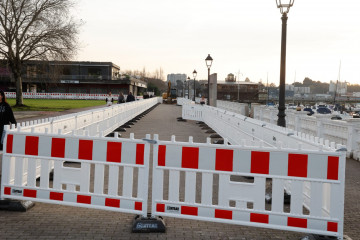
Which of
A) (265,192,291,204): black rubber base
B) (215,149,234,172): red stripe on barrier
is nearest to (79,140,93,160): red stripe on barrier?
(215,149,234,172): red stripe on barrier

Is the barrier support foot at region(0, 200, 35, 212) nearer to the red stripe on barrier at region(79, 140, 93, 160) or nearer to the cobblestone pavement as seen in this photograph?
the cobblestone pavement

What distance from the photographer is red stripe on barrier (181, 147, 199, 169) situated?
514 centimetres

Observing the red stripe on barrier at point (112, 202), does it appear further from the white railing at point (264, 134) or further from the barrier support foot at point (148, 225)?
the white railing at point (264, 134)

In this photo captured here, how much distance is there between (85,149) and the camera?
221 inches

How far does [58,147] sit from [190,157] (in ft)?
6.60

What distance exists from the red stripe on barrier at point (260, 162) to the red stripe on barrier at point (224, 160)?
0.28m

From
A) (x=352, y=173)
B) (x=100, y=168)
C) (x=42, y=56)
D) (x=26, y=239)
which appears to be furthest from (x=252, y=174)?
(x=42, y=56)

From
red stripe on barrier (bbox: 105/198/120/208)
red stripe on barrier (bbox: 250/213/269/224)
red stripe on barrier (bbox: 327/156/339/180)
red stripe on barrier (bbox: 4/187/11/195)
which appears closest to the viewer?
red stripe on barrier (bbox: 327/156/339/180)

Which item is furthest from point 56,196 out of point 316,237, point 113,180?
point 316,237

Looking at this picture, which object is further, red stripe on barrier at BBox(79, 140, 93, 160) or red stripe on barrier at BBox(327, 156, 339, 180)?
red stripe on barrier at BBox(79, 140, 93, 160)

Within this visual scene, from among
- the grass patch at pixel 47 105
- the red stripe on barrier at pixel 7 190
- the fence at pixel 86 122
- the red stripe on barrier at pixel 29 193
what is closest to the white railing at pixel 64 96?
the grass patch at pixel 47 105

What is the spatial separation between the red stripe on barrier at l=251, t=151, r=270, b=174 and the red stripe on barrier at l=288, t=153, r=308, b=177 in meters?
0.28

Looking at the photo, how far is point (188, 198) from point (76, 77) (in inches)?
3342

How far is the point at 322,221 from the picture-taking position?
4.84 m
